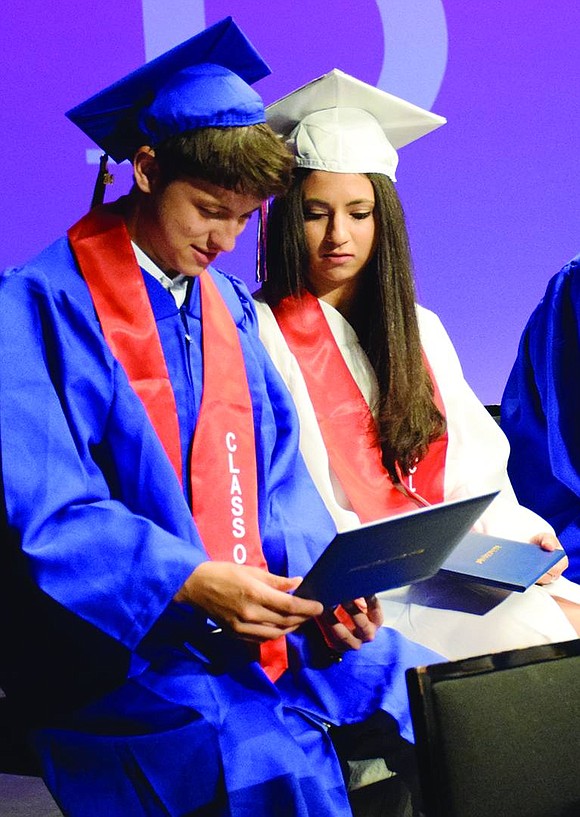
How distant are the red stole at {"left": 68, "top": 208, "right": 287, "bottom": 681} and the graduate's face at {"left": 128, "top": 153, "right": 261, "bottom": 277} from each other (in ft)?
0.16

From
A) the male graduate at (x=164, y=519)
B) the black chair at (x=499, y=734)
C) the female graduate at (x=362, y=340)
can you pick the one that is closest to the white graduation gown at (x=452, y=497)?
the female graduate at (x=362, y=340)

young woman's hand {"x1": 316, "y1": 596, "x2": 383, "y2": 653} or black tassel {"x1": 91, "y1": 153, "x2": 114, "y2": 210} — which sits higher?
black tassel {"x1": 91, "y1": 153, "x2": 114, "y2": 210}

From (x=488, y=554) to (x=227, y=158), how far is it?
2.56ft

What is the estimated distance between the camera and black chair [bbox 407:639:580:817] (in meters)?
1.14

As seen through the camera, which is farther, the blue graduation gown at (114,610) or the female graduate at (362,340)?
the female graduate at (362,340)

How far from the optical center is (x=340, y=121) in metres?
2.16

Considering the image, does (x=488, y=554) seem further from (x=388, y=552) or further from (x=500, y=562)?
(x=388, y=552)

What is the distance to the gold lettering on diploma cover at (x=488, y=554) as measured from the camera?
1861 millimetres

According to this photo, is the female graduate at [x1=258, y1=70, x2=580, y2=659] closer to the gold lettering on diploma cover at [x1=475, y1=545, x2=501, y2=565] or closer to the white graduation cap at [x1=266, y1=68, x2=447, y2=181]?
the white graduation cap at [x1=266, y1=68, x2=447, y2=181]

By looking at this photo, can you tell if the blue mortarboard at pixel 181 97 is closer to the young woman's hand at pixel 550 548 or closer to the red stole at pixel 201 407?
the red stole at pixel 201 407

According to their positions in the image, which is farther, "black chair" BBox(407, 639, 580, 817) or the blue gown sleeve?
the blue gown sleeve

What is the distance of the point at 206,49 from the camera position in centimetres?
165

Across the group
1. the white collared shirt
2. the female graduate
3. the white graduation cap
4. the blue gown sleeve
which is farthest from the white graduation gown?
the blue gown sleeve

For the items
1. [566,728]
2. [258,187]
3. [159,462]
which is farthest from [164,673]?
[258,187]
